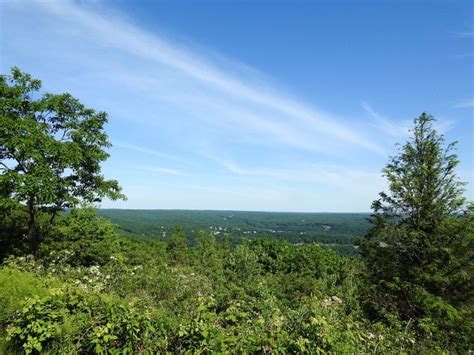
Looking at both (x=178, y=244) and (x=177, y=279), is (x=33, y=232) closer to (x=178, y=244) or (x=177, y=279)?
(x=177, y=279)

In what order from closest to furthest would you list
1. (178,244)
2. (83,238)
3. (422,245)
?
(422,245), (83,238), (178,244)

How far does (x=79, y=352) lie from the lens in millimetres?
3480

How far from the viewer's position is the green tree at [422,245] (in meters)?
8.65

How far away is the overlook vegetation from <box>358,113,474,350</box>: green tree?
0.11ft

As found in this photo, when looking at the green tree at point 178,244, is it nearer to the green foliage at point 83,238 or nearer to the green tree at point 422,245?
the green foliage at point 83,238

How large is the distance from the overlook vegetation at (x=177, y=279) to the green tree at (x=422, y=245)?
34 millimetres

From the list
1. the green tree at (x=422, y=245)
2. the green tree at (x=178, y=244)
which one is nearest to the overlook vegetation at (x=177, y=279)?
the green tree at (x=422, y=245)

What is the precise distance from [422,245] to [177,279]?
7116 mm

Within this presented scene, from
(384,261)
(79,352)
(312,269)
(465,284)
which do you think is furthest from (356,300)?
(312,269)

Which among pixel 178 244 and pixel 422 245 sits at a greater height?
pixel 422 245

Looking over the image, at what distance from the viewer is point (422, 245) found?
30.3ft

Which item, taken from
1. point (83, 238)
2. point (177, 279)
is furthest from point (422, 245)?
point (83, 238)

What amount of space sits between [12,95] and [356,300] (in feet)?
40.9

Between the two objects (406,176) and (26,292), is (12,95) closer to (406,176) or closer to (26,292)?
(26,292)
